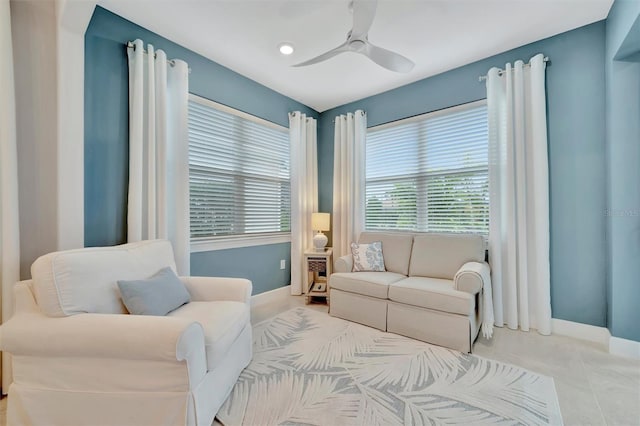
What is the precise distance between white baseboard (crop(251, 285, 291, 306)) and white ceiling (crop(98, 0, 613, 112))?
2.65 meters

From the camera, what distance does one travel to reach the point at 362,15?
1.78 m

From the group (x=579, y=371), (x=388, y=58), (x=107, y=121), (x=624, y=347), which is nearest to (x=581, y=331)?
(x=624, y=347)

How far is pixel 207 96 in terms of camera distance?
2.88 metres

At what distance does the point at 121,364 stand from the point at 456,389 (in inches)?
74.7

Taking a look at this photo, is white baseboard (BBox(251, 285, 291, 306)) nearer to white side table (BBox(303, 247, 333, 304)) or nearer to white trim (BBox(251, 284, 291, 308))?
white trim (BBox(251, 284, 291, 308))

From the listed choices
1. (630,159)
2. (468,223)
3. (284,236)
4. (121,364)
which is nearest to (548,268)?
(468,223)

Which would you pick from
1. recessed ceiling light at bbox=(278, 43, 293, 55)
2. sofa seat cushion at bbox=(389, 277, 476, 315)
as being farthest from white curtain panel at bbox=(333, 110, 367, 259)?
recessed ceiling light at bbox=(278, 43, 293, 55)

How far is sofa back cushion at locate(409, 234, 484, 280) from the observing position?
A: 2734 mm

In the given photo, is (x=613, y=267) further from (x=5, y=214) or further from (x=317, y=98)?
(x=5, y=214)

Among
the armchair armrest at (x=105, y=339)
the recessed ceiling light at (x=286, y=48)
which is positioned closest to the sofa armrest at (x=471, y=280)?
the armchair armrest at (x=105, y=339)

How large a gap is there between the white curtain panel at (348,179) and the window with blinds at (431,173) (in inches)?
6.6

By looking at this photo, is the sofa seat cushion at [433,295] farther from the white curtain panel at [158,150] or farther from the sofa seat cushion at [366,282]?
the white curtain panel at [158,150]

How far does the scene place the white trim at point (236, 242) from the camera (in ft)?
9.22

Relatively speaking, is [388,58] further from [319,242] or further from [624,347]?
[624,347]
